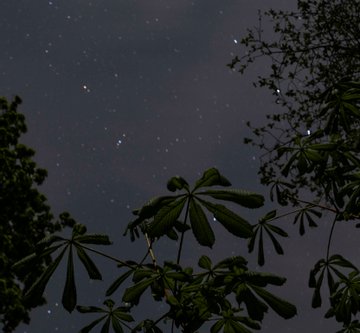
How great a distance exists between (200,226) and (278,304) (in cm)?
45

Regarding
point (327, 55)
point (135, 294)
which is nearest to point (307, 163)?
point (135, 294)

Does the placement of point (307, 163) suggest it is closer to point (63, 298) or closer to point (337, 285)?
point (337, 285)

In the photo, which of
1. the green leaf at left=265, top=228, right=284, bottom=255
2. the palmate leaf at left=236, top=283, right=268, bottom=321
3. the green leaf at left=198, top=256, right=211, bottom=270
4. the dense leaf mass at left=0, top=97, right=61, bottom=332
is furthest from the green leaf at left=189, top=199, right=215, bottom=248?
the dense leaf mass at left=0, top=97, right=61, bottom=332

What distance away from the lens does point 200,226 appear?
2031 millimetres

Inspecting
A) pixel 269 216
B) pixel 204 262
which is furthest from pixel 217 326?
pixel 269 216

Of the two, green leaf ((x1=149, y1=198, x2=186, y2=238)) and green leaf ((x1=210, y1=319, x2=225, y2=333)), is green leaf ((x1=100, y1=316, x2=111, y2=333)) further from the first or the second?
green leaf ((x1=149, y1=198, x2=186, y2=238))

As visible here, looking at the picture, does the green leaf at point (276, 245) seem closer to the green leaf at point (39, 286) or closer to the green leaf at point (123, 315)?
the green leaf at point (123, 315)

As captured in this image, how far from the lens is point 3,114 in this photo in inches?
668

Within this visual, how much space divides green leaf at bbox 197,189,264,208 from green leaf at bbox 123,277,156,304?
0.46 metres

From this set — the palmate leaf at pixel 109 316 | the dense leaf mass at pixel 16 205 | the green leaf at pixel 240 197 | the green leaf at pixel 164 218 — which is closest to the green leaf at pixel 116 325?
the palmate leaf at pixel 109 316

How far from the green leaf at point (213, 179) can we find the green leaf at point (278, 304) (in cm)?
52

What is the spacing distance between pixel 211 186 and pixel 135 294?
62cm

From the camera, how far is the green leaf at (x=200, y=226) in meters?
2.01

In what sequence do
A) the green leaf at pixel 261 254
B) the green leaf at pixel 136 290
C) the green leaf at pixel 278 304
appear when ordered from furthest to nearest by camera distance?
the green leaf at pixel 261 254 < the green leaf at pixel 136 290 < the green leaf at pixel 278 304
